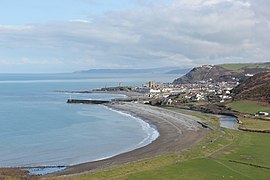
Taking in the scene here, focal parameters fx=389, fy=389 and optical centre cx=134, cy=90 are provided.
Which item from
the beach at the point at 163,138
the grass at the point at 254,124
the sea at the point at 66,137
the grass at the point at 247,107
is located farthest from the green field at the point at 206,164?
the grass at the point at 247,107

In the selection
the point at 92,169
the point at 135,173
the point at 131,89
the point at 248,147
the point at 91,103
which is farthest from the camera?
the point at 131,89

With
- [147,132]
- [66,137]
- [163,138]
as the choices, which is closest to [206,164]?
[163,138]

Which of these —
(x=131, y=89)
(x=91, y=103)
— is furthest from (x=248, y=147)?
(x=131, y=89)

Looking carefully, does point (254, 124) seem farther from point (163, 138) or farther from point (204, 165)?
point (204, 165)

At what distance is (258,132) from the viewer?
58.0 meters

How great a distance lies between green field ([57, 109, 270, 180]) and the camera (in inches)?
1264

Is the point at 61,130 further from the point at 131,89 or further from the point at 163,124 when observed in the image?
the point at 131,89

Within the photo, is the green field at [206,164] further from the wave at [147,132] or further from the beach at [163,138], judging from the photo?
the wave at [147,132]

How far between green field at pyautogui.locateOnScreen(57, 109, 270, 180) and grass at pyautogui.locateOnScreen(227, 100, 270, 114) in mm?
39885

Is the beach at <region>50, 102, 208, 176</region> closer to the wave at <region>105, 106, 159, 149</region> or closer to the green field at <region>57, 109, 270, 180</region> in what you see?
the wave at <region>105, 106, 159, 149</region>

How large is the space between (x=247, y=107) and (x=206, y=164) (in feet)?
196

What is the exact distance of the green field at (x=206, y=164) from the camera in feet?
105

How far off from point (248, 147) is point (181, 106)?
59234mm

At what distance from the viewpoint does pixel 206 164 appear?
36125 millimetres
